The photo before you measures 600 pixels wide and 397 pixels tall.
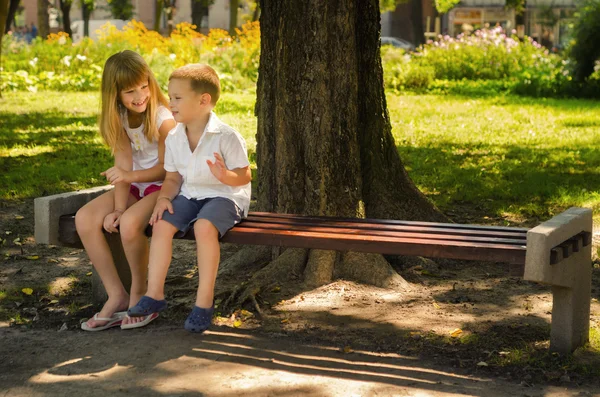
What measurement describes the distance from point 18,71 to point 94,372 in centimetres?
1515

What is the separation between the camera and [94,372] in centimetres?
377

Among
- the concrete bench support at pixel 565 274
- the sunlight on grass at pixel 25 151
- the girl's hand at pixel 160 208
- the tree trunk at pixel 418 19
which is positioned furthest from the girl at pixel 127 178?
the tree trunk at pixel 418 19

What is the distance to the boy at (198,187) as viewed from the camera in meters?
4.07

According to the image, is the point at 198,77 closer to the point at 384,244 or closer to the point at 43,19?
the point at 384,244

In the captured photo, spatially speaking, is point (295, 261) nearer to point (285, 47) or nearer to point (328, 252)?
point (328, 252)

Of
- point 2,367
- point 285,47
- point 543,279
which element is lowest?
point 2,367

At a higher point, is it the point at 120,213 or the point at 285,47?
the point at 285,47

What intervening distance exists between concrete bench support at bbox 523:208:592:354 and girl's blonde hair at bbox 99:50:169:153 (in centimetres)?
197

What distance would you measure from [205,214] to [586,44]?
1343 centimetres

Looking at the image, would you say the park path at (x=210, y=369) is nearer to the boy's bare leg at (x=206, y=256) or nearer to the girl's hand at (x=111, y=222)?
the boy's bare leg at (x=206, y=256)

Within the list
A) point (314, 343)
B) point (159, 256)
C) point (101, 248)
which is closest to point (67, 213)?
point (101, 248)

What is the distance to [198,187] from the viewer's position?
4.30m

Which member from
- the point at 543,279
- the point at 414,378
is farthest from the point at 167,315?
the point at 543,279

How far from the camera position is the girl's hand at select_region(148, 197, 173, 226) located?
418cm
